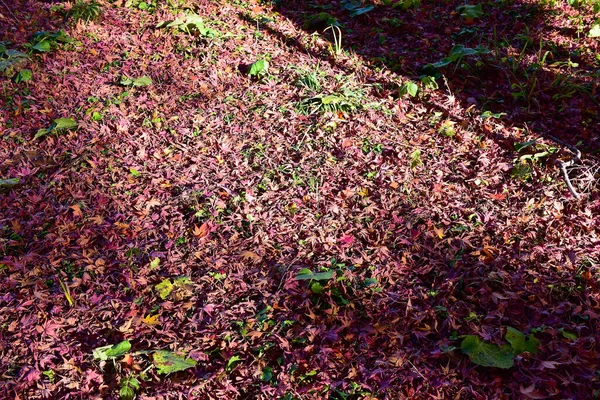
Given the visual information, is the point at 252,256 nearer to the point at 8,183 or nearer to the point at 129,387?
the point at 129,387

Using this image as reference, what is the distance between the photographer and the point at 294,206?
12.0 feet

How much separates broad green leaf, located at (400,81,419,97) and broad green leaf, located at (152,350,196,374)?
10.9 feet

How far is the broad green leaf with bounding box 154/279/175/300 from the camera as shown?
3.01 meters

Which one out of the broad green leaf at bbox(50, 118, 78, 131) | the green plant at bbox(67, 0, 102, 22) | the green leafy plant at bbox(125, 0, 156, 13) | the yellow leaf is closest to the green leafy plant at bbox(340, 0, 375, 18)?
the green leafy plant at bbox(125, 0, 156, 13)

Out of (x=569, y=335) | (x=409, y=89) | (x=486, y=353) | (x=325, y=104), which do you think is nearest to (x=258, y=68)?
(x=325, y=104)

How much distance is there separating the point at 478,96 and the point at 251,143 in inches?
95.3

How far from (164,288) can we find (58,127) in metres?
2.01

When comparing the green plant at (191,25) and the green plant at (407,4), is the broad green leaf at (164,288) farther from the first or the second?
the green plant at (407,4)

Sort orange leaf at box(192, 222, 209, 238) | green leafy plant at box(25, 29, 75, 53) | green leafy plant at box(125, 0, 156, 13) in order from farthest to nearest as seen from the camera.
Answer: green leafy plant at box(125, 0, 156, 13) < green leafy plant at box(25, 29, 75, 53) < orange leaf at box(192, 222, 209, 238)

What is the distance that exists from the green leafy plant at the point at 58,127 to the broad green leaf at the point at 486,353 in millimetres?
3607

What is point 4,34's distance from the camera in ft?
17.6

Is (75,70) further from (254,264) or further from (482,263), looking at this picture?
(482,263)

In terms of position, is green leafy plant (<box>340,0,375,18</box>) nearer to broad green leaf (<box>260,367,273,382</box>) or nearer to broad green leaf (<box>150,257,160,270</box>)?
broad green leaf (<box>150,257,160,270</box>)

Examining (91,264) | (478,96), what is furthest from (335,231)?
(478,96)
